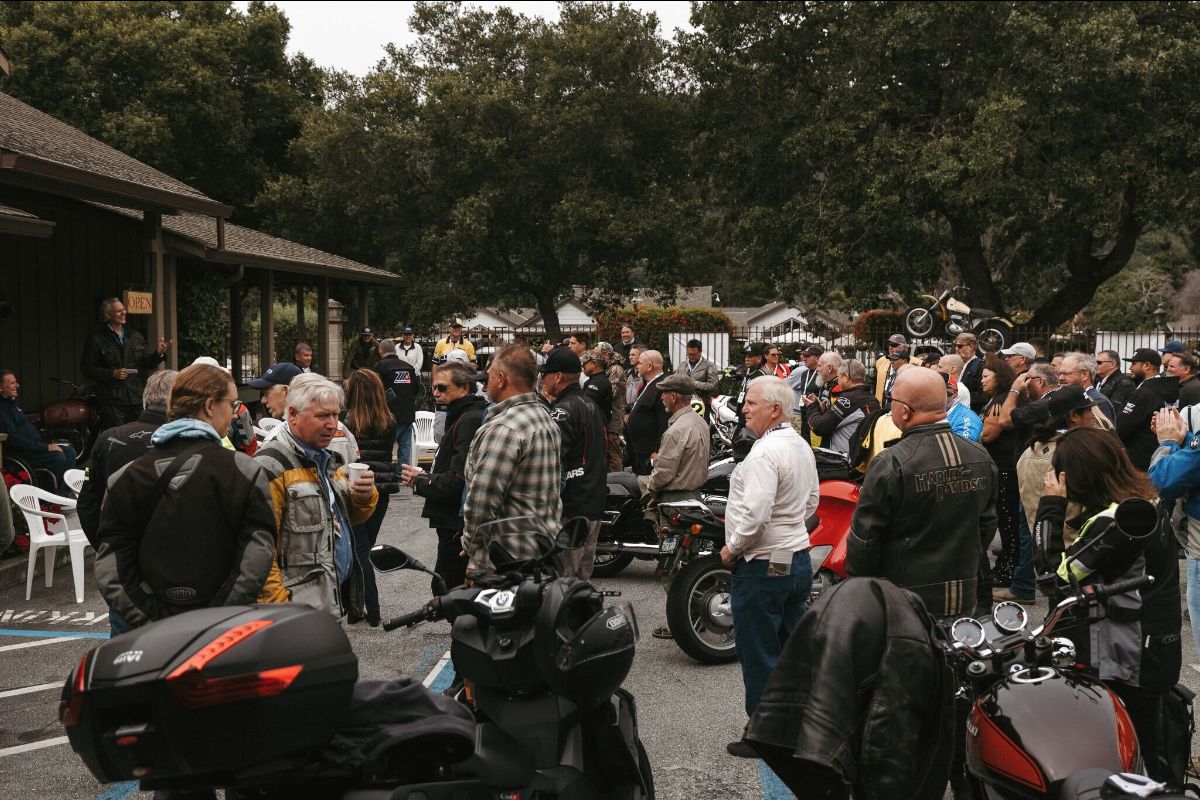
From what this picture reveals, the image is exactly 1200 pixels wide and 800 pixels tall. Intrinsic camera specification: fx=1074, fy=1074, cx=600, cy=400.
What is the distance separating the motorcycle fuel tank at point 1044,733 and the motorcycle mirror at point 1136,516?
0.49 metres

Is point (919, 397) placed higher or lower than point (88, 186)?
lower

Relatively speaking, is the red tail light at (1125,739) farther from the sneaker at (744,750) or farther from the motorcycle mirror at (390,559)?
the motorcycle mirror at (390,559)

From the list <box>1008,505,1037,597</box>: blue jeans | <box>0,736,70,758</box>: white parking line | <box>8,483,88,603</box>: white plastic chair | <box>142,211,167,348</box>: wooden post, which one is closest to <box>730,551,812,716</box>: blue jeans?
<box>0,736,70,758</box>: white parking line

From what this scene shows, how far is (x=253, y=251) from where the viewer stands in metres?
17.4

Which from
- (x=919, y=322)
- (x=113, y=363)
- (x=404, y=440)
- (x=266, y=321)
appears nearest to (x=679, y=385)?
(x=404, y=440)

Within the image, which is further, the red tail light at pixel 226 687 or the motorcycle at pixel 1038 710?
the motorcycle at pixel 1038 710

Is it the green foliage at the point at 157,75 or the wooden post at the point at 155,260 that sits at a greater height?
the green foliage at the point at 157,75

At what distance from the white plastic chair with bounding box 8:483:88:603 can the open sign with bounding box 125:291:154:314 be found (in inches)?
176

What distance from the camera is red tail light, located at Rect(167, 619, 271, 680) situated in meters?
2.34

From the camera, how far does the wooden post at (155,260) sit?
13.2 metres

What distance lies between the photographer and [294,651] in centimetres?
250

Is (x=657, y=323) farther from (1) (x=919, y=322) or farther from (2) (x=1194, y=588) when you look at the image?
(2) (x=1194, y=588)

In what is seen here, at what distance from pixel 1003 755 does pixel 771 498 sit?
174 centimetres

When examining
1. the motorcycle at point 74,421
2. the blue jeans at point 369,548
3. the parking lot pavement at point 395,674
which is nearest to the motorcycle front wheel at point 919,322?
the parking lot pavement at point 395,674
